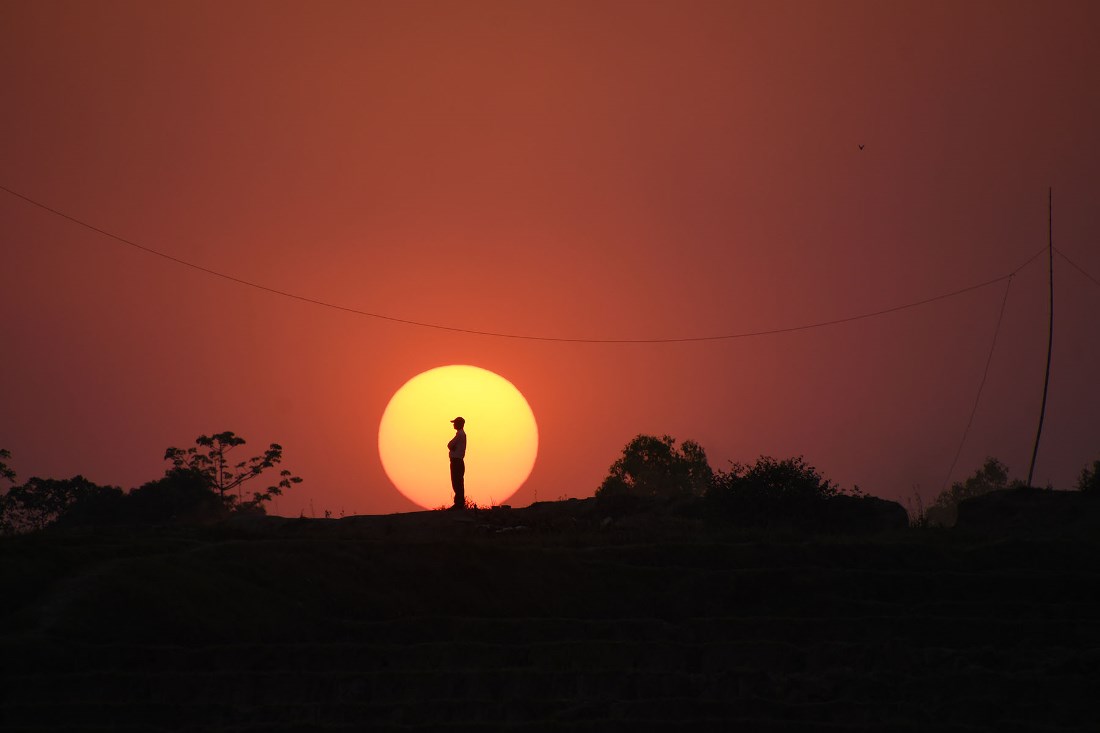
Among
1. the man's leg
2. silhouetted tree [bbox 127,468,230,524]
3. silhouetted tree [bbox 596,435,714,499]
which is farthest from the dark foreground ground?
silhouetted tree [bbox 596,435,714,499]

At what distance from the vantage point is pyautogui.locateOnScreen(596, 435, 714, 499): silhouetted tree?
7575 cm

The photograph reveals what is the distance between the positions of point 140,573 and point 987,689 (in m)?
11.6

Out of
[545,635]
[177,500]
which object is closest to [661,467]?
[177,500]

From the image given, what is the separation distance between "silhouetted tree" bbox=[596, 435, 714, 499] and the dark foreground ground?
54834mm

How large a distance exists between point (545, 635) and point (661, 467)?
2440 inches

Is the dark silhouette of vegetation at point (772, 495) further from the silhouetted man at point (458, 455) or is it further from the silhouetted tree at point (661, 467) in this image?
the silhouetted tree at point (661, 467)

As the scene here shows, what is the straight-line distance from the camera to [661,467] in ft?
252

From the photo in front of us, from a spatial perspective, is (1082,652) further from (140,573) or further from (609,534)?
(140,573)

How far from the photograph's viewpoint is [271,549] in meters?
17.4

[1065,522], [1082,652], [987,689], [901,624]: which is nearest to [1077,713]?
[987,689]

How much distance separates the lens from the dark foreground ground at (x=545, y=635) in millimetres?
12609

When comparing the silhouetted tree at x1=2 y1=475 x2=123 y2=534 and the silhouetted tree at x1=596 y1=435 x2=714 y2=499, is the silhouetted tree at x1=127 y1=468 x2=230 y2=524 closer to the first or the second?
the silhouetted tree at x1=2 y1=475 x2=123 y2=534

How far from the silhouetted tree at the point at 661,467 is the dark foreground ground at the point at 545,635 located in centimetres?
5483

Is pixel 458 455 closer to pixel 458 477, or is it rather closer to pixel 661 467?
pixel 458 477
